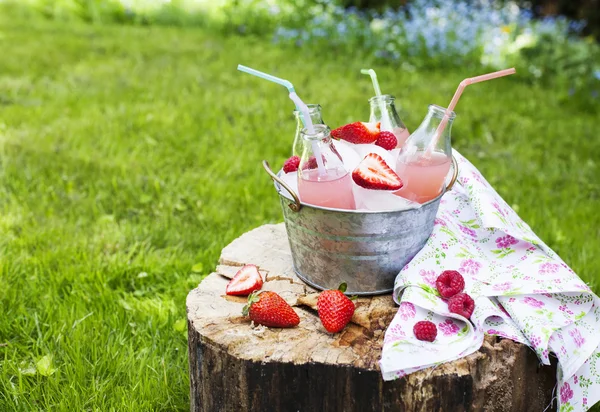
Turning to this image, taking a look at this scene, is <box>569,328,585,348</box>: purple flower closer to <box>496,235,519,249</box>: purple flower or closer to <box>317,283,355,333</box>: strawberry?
<box>496,235,519,249</box>: purple flower

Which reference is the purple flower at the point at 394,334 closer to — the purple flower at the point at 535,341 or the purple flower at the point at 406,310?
the purple flower at the point at 406,310

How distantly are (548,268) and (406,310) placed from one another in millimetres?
448

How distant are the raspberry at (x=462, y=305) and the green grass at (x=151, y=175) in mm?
941

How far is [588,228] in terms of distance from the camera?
11.1ft

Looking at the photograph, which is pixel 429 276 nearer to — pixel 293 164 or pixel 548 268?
pixel 548 268

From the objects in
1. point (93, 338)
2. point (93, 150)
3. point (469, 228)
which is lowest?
point (93, 338)

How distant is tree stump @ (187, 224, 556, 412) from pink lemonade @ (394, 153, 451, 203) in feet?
1.00

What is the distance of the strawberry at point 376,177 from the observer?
1.68m

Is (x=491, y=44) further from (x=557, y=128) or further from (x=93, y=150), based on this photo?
(x=93, y=150)

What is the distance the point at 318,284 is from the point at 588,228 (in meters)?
2.06

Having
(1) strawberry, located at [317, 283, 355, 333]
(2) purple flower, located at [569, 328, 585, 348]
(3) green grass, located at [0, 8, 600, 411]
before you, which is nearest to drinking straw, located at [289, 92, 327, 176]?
(1) strawberry, located at [317, 283, 355, 333]

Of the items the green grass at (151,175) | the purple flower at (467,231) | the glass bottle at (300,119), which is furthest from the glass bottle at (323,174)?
the green grass at (151,175)

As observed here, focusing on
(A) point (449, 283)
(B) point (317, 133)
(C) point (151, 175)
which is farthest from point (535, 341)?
(C) point (151, 175)

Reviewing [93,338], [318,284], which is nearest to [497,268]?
[318,284]
